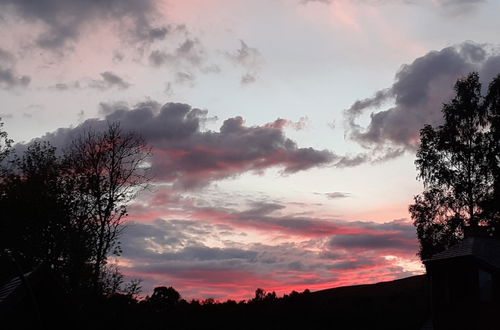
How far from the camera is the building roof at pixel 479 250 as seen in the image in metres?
34.4

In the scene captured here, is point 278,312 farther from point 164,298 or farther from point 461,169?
point 461,169

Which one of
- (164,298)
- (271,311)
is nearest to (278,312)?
(271,311)

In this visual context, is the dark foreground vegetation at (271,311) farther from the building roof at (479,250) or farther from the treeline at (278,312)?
the building roof at (479,250)

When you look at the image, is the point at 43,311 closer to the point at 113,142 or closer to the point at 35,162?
the point at 113,142

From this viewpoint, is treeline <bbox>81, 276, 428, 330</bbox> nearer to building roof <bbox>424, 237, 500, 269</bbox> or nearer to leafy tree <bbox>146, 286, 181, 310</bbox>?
leafy tree <bbox>146, 286, 181, 310</bbox>

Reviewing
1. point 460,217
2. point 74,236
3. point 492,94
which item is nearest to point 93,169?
point 74,236

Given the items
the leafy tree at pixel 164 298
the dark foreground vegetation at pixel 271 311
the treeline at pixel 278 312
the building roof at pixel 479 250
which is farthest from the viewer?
the leafy tree at pixel 164 298

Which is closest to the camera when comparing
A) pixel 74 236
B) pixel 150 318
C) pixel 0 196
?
pixel 74 236

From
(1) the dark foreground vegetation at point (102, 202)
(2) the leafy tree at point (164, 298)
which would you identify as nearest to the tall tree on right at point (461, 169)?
(1) the dark foreground vegetation at point (102, 202)

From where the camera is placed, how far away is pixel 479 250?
3544cm

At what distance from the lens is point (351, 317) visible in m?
67.4

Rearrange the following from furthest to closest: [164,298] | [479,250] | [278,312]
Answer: [164,298]
[278,312]
[479,250]

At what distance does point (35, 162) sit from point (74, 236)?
29.7ft

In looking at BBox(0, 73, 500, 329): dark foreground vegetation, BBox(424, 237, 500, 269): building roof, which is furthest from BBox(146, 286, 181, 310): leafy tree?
BBox(424, 237, 500, 269): building roof
